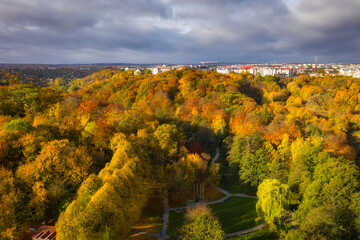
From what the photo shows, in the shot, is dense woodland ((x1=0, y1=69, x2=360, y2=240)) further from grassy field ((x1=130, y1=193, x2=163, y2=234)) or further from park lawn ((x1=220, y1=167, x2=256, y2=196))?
grassy field ((x1=130, y1=193, x2=163, y2=234))

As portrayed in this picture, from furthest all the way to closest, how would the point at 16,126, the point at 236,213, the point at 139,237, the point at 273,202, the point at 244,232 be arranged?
1. the point at 16,126
2. the point at 236,213
3. the point at 244,232
4. the point at 273,202
5. the point at 139,237

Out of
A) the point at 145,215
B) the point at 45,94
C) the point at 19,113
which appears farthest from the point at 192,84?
the point at 145,215

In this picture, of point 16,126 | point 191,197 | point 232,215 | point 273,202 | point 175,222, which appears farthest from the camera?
point 191,197

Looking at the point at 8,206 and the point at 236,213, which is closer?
the point at 8,206

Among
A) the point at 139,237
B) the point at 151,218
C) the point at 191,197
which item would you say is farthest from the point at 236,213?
the point at 139,237

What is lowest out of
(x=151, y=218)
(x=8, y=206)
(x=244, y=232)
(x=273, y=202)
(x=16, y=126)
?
(x=244, y=232)

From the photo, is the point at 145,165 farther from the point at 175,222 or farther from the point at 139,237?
the point at 139,237

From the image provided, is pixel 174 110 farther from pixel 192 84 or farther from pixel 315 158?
pixel 315 158
